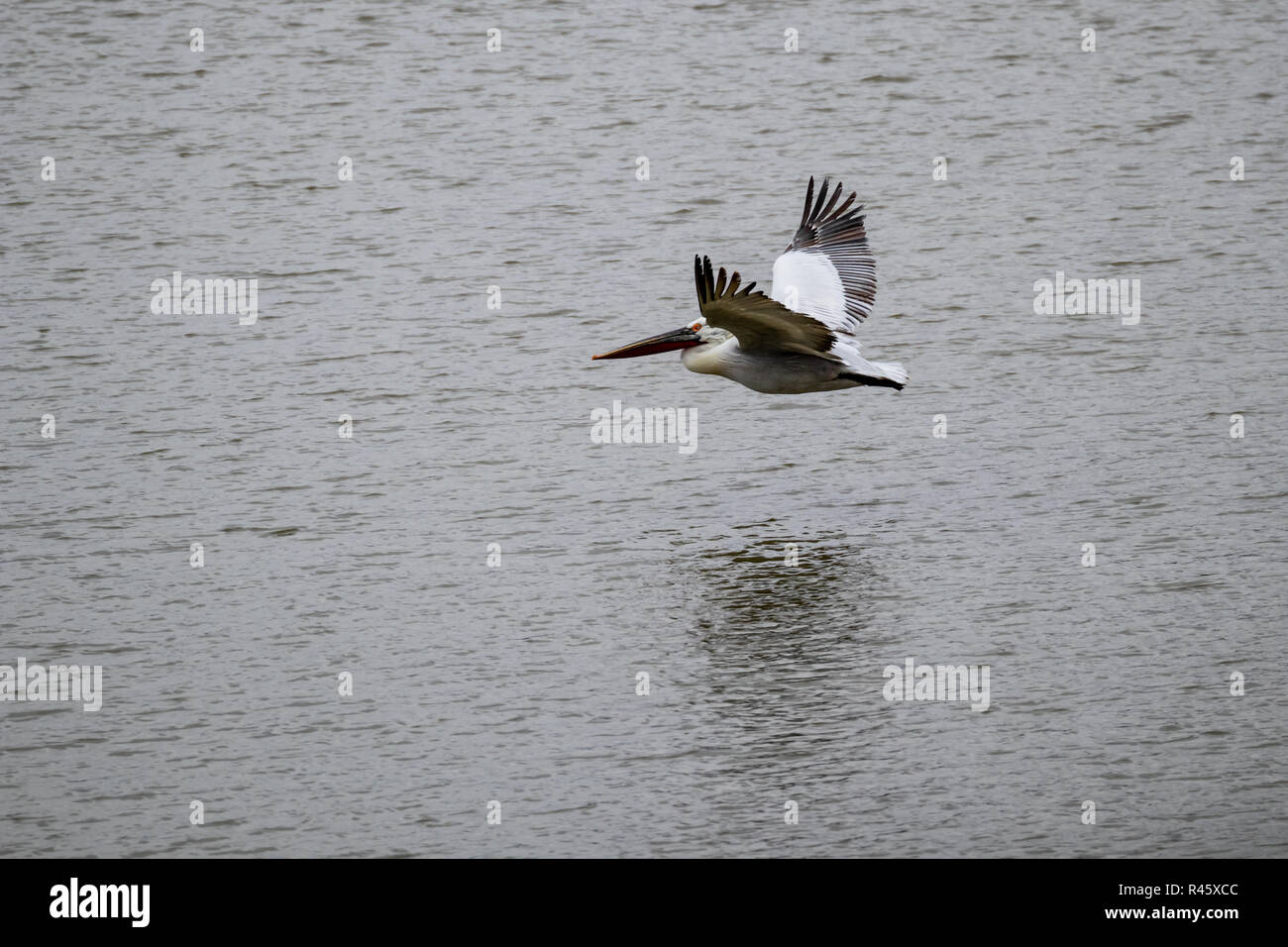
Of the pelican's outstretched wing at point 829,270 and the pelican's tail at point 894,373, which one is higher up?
the pelican's outstretched wing at point 829,270

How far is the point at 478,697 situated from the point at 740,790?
1.16 meters

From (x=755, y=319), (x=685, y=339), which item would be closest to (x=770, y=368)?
(x=685, y=339)

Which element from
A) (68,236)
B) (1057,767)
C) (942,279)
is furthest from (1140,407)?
(68,236)

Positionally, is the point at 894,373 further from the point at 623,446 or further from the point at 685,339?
the point at 623,446

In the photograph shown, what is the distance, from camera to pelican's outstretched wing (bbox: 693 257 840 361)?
7.52 metres

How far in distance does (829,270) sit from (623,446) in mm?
1317

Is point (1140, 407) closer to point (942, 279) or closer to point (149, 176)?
point (942, 279)

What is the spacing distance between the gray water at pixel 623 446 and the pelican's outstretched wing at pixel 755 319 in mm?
676

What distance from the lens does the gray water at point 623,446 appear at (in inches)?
238

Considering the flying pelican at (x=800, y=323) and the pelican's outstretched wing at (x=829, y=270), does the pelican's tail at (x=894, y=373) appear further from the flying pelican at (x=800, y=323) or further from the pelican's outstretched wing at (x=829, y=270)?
the pelican's outstretched wing at (x=829, y=270)

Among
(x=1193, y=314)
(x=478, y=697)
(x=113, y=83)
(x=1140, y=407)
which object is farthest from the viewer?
(x=113, y=83)

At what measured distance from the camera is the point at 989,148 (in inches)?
476

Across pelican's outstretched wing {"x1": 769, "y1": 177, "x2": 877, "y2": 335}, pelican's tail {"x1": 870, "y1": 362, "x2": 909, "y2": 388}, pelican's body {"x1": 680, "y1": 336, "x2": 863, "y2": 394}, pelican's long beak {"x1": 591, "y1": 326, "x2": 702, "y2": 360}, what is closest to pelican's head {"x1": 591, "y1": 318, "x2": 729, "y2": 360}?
pelican's long beak {"x1": 591, "y1": 326, "x2": 702, "y2": 360}

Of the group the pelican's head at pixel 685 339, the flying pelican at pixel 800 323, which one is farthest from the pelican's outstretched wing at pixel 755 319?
the pelican's head at pixel 685 339
